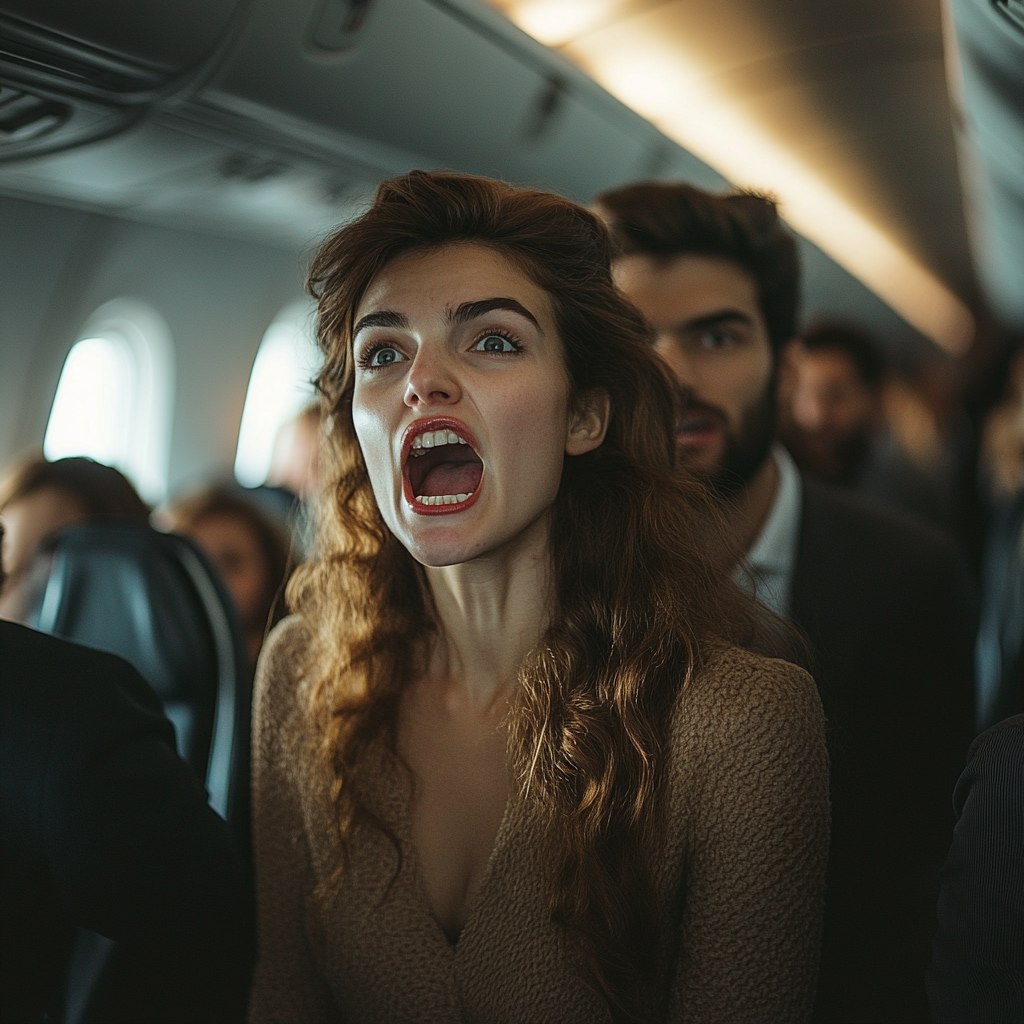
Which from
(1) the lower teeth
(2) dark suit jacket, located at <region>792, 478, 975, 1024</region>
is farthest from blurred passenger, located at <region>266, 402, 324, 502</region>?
(1) the lower teeth

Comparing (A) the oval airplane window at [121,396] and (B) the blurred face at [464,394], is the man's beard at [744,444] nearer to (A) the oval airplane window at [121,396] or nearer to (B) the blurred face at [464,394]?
(B) the blurred face at [464,394]

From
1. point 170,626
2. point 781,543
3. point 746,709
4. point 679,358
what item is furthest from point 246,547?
point 746,709

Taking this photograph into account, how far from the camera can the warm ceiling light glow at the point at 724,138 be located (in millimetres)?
2666

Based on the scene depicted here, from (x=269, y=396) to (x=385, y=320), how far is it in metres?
5.23

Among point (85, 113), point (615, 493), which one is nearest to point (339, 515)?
point (615, 493)

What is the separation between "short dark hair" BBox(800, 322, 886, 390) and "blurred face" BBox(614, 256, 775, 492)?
288 centimetres

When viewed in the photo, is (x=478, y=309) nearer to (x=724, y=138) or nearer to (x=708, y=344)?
(x=708, y=344)

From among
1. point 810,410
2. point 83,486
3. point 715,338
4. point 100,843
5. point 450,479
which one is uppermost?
point 810,410

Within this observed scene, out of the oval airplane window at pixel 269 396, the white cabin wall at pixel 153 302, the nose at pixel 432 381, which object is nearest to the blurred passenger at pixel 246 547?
the white cabin wall at pixel 153 302

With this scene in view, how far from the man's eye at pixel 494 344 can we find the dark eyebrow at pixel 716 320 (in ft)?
2.61

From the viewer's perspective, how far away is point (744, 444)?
2.16 m

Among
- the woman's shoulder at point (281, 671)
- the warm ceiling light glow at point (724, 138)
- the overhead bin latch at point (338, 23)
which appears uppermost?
the warm ceiling light glow at point (724, 138)

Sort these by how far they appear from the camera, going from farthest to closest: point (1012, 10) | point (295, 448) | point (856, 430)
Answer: point (295, 448) < point (856, 430) < point (1012, 10)

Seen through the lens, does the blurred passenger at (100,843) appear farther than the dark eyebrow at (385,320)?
No
